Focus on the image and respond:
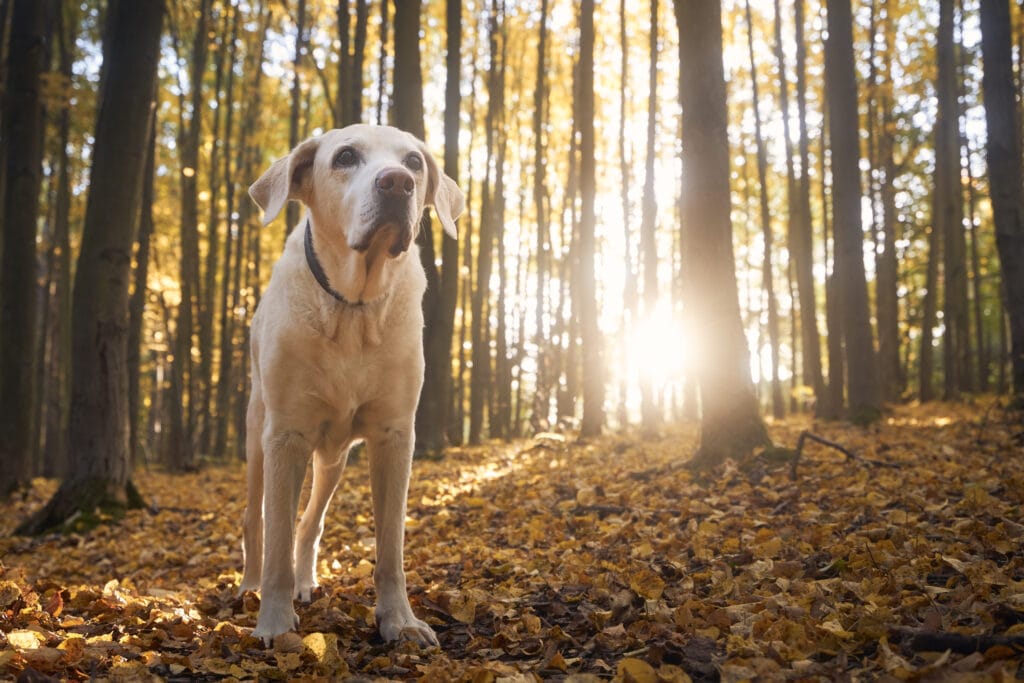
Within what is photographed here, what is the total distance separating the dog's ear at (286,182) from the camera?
3.75 metres

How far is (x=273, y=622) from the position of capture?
3457 millimetres

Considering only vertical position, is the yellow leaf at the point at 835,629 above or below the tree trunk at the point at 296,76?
below

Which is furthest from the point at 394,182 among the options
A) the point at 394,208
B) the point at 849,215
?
the point at 849,215

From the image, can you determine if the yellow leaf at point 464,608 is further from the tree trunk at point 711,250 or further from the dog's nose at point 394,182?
the tree trunk at point 711,250

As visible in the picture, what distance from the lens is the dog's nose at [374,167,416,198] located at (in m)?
3.33

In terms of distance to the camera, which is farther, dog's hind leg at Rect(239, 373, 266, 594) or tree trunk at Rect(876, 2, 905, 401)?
tree trunk at Rect(876, 2, 905, 401)

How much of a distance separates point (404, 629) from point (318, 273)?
1698 mm

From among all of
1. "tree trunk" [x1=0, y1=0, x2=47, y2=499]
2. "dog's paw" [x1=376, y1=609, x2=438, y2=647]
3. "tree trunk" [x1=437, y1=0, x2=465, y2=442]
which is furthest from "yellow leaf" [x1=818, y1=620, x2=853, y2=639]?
"tree trunk" [x1=0, y1=0, x2=47, y2=499]

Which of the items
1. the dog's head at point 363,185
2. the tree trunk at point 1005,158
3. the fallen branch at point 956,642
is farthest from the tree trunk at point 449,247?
the fallen branch at point 956,642

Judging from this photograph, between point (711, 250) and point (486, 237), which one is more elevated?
point (486, 237)

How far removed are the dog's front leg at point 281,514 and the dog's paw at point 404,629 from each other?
427 mm

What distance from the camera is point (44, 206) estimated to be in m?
19.5

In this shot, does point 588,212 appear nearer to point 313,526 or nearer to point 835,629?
point 313,526

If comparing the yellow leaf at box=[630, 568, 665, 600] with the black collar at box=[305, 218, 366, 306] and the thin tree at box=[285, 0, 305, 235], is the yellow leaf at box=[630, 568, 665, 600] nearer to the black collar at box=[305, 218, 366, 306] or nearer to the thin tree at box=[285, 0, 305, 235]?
the black collar at box=[305, 218, 366, 306]
